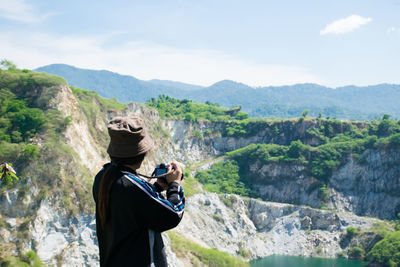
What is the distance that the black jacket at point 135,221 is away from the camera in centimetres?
262

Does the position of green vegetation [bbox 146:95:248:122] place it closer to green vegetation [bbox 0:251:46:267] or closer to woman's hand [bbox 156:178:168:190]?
green vegetation [bbox 0:251:46:267]

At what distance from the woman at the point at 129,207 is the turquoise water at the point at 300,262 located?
3613 cm

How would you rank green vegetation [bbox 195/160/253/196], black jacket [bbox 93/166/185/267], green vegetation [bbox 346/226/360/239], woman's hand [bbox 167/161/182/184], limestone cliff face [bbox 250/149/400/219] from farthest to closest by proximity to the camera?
green vegetation [bbox 195/160/253/196] → limestone cliff face [bbox 250/149/400/219] → green vegetation [bbox 346/226/360/239] → woman's hand [bbox 167/161/182/184] → black jacket [bbox 93/166/185/267]

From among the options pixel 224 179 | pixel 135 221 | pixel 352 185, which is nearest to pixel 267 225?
pixel 224 179

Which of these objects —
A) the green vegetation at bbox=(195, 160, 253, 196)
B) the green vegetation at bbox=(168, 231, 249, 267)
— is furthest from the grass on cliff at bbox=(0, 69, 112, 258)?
the green vegetation at bbox=(195, 160, 253, 196)

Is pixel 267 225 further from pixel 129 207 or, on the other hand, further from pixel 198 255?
pixel 129 207

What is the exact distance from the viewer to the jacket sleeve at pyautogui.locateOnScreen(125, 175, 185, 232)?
8.61ft

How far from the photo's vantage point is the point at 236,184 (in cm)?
4941

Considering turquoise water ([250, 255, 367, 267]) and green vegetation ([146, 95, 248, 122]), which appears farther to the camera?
green vegetation ([146, 95, 248, 122])

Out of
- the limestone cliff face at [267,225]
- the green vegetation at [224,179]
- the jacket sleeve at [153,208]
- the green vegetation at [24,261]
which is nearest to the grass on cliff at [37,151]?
the green vegetation at [24,261]

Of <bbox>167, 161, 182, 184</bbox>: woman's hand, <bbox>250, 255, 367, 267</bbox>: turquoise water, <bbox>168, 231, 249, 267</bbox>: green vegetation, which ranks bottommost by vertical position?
<bbox>250, 255, 367, 267</bbox>: turquoise water

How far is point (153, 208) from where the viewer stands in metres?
2.64

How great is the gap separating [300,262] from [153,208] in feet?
125

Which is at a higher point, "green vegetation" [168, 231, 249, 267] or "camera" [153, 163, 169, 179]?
"camera" [153, 163, 169, 179]
